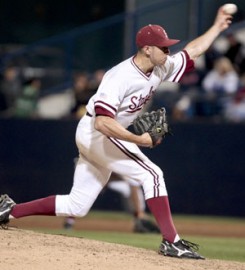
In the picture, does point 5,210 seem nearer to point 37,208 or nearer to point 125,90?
point 37,208

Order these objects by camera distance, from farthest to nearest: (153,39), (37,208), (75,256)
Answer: (37,208) < (153,39) < (75,256)

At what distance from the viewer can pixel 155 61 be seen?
8.27 meters

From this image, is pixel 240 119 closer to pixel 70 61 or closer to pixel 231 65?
pixel 231 65

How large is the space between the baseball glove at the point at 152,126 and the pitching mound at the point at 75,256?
0.92 metres

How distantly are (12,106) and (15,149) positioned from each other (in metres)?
1.38

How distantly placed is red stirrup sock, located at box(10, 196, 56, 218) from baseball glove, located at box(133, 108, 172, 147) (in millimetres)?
1057

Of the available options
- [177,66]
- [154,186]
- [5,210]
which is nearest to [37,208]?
[5,210]

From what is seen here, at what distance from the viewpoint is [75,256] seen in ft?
24.9

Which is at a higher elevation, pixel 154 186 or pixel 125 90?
pixel 125 90

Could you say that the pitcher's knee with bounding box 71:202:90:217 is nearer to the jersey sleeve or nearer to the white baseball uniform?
the white baseball uniform

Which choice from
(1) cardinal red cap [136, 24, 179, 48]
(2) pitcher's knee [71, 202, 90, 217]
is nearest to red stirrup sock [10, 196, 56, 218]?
(2) pitcher's knee [71, 202, 90, 217]

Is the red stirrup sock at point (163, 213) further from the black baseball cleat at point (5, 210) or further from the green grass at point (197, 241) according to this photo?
the green grass at point (197, 241)

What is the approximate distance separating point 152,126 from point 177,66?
2.79 feet

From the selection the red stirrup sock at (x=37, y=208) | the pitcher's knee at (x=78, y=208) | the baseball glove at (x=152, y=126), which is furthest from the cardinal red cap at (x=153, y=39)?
the red stirrup sock at (x=37, y=208)
